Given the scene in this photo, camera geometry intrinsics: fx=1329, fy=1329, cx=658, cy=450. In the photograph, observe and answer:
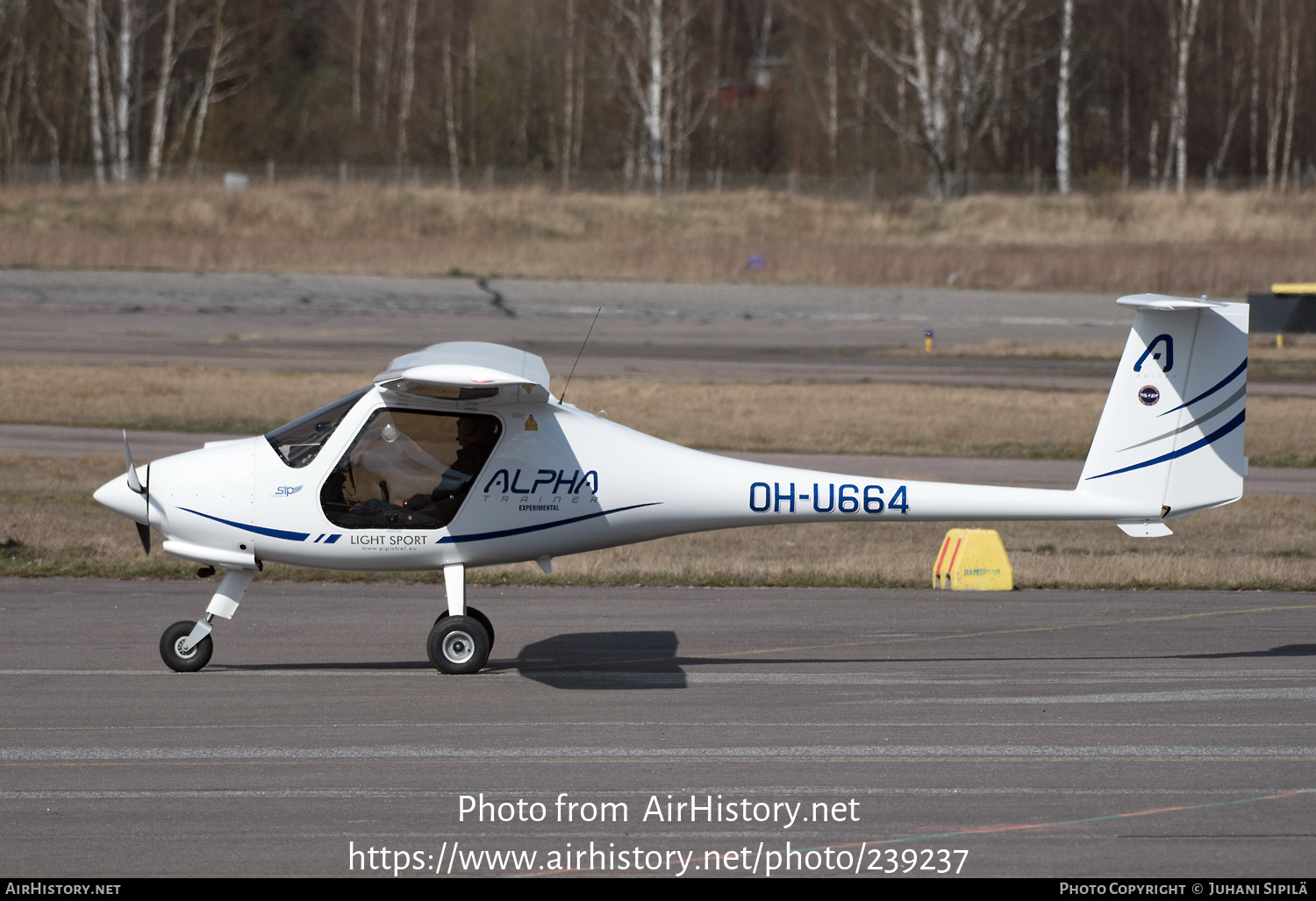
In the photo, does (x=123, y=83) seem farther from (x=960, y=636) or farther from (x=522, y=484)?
(x=960, y=636)

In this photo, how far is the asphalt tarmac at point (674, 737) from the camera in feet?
21.9

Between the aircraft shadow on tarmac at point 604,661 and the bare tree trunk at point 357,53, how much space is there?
64387 mm

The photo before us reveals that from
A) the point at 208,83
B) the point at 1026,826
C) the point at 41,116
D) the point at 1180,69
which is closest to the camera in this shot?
the point at 1026,826

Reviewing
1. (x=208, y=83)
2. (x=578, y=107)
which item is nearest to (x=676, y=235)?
(x=578, y=107)

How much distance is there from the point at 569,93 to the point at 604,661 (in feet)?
198

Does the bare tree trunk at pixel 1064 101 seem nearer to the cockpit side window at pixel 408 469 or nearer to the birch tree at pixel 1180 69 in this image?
the birch tree at pixel 1180 69

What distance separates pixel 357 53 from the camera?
71438 mm

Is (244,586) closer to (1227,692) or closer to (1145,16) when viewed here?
(1227,692)

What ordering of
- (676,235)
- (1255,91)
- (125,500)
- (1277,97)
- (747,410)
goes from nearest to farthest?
(125,500) < (747,410) < (676,235) < (1277,97) < (1255,91)

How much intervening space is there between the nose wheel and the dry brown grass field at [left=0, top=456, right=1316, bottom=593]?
12.6 ft

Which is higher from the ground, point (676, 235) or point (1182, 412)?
point (676, 235)

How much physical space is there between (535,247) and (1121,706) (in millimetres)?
41727
